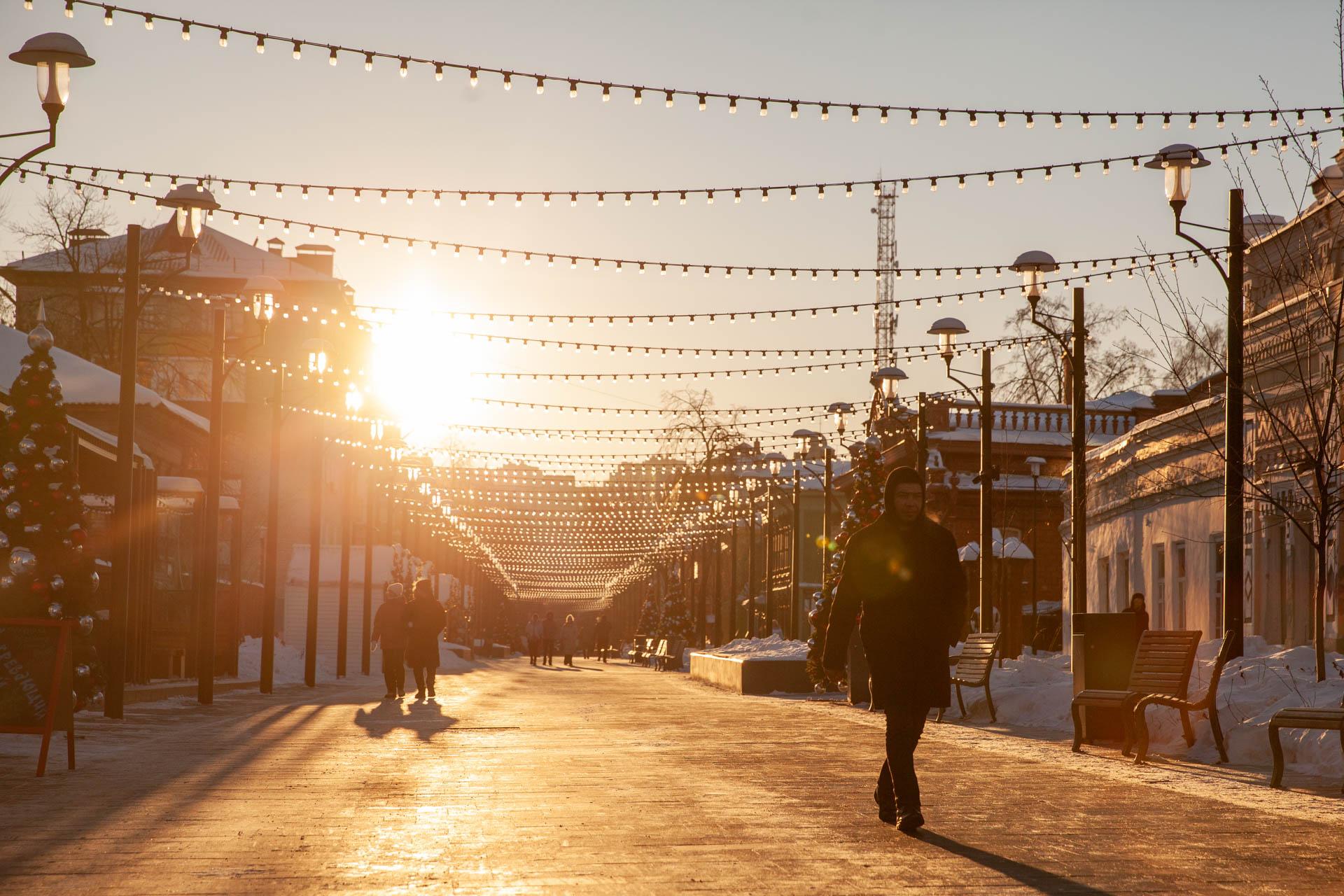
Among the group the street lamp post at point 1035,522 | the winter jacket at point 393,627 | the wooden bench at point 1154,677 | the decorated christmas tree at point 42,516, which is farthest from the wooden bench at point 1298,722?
the street lamp post at point 1035,522

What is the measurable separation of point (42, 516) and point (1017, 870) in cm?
1440

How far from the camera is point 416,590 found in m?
28.8

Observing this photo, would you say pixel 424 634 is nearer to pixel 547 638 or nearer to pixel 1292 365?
pixel 1292 365

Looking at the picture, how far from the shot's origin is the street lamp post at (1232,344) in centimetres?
1752

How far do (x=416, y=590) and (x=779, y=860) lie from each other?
21.3m

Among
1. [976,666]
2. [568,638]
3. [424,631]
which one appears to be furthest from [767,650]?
[568,638]

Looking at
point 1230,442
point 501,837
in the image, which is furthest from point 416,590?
point 501,837

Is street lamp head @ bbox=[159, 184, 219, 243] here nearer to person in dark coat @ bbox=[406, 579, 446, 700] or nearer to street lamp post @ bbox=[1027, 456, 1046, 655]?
person in dark coat @ bbox=[406, 579, 446, 700]

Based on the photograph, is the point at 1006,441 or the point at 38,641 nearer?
the point at 38,641

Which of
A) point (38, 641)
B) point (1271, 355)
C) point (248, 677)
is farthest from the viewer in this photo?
point (248, 677)

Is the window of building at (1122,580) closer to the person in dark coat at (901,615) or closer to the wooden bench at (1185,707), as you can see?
the wooden bench at (1185,707)

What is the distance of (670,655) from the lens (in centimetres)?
6688

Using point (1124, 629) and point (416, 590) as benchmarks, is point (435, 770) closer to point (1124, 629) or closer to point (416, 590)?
point (1124, 629)

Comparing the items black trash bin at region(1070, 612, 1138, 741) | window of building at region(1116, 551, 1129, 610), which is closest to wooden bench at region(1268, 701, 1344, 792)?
black trash bin at region(1070, 612, 1138, 741)
